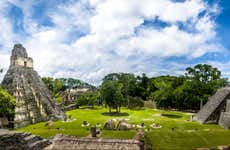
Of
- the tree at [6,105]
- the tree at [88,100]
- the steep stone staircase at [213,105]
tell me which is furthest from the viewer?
the tree at [88,100]

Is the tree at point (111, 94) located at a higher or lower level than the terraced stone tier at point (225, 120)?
higher

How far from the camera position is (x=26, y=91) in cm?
3431

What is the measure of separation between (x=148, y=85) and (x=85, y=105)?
2431 centimetres

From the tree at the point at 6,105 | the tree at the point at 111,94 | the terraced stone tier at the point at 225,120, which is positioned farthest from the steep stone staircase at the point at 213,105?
the tree at the point at 6,105

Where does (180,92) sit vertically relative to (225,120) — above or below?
above

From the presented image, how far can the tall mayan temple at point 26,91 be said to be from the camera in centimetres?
3178

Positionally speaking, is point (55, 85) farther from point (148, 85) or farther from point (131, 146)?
point (131, 146)

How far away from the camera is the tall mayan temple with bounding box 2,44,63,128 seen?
31.8 meters

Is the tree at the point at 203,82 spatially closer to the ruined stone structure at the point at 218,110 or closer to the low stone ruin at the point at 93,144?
the ruined stone structure at the point at 218,110

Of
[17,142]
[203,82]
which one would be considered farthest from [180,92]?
[17,142]

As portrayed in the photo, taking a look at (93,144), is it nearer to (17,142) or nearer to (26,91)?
(17,142)

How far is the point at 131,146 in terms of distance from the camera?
1252cm

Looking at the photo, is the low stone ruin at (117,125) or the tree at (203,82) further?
the tree at (203,82)

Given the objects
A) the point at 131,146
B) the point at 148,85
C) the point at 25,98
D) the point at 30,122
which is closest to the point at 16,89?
the point at 25,98
